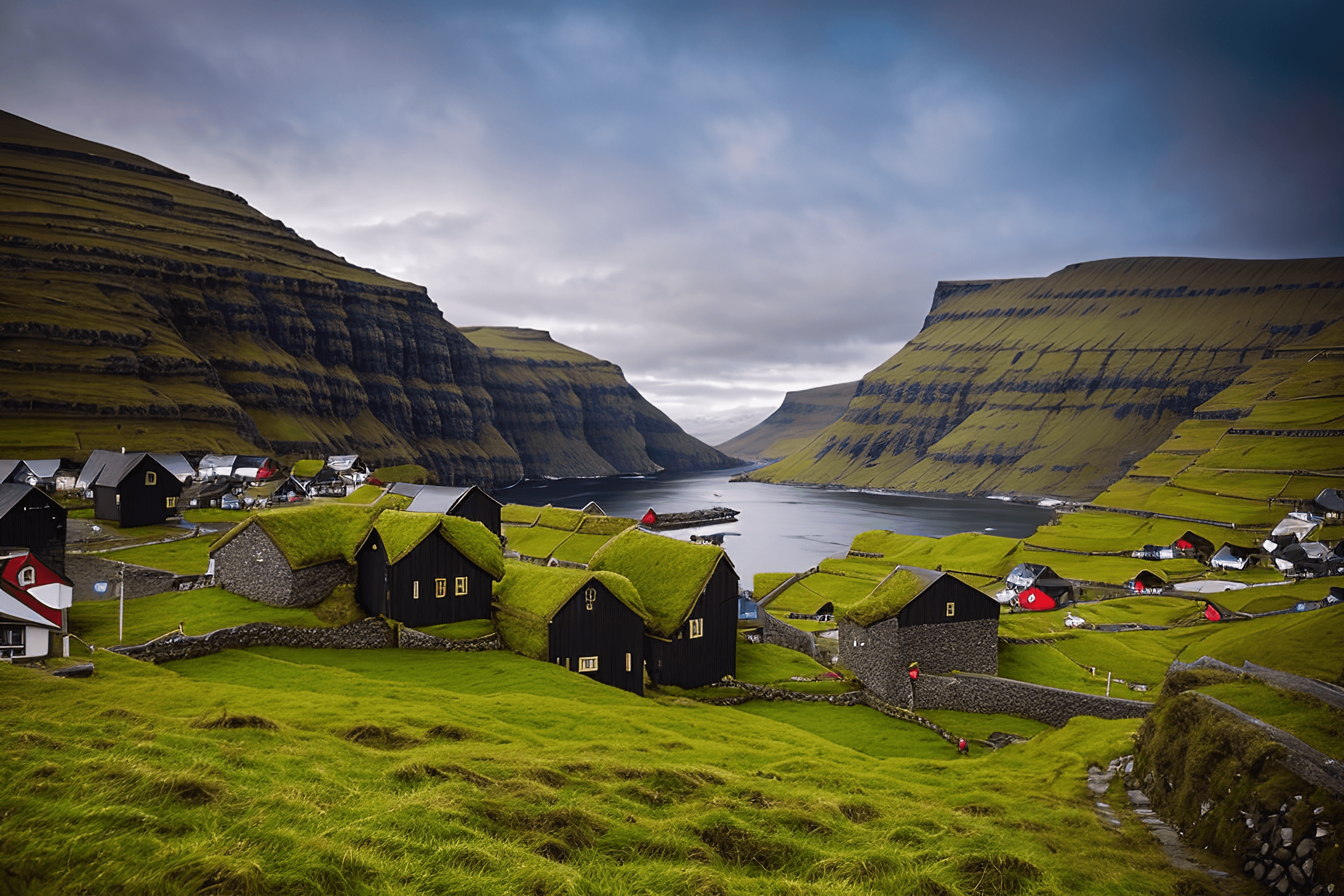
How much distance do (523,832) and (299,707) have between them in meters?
14.1

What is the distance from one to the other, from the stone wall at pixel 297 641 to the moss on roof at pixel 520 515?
50035mm

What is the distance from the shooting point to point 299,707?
22.5 meters

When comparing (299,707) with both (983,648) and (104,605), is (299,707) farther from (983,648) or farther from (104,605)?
(983,648)

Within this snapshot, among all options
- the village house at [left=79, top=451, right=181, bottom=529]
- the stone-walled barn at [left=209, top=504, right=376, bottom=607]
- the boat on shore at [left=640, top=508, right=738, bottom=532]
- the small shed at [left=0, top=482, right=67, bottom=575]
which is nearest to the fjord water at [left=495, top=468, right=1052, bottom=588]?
the boat on shore at [left=640, top=508, right=738, bottom=532]

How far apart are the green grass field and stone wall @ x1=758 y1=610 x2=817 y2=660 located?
1145 inches

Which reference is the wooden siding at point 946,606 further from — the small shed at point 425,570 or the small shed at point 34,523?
the small shed at point 34,523

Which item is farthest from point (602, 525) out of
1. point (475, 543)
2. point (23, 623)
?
point (23, 623)

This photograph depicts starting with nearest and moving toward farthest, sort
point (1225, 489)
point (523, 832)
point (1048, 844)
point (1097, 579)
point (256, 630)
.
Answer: point (523, 832) < point (1048, 844) < point (256, 630) < point (1097, 579) < point (1225, 489)

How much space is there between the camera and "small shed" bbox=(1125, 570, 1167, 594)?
84.4 metres

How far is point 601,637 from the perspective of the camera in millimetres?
37719

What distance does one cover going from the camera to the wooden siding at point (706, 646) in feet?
131

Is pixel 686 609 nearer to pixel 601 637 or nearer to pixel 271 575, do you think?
pixel 601 637

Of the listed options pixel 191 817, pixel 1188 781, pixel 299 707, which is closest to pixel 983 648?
pixel 1188 781

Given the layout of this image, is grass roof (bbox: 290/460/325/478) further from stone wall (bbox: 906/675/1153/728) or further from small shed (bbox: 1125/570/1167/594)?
small shed (bbox: 1125/570/1167/594)
